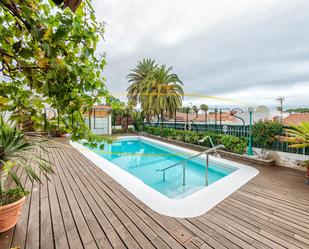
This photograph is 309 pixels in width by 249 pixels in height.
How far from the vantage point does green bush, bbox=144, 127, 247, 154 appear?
5.46 m

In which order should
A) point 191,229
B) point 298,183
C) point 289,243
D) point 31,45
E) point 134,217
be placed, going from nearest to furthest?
point 31,45 < point 289,243 < point 191,229 < point 134,217 < point 298,183

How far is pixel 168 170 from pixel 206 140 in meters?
2.43

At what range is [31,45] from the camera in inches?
37.9

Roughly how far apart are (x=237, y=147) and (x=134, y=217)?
4.68m

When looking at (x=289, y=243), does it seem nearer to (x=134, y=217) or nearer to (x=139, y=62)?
(x=134, y=217)

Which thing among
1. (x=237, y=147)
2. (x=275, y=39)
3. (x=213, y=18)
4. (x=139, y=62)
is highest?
(x=139, y=62)

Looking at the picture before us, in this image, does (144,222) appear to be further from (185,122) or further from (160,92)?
(160,92)

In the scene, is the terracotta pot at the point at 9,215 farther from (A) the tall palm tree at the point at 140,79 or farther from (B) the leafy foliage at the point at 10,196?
(A) the tall palm tree at the point at 140,79

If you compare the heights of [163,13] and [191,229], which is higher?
[163,13]

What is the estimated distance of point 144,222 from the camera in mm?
2025

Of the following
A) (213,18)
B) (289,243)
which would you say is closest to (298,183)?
(289,243)

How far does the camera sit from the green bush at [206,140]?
5460 millimetres

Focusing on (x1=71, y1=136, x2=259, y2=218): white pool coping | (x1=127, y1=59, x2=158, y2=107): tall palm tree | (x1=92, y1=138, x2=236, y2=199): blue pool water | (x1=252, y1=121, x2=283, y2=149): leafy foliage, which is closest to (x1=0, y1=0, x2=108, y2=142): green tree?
(x1=71, y1=136, x2=259, y2=218): white pool coping

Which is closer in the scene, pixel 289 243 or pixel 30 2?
pixel 30 2
